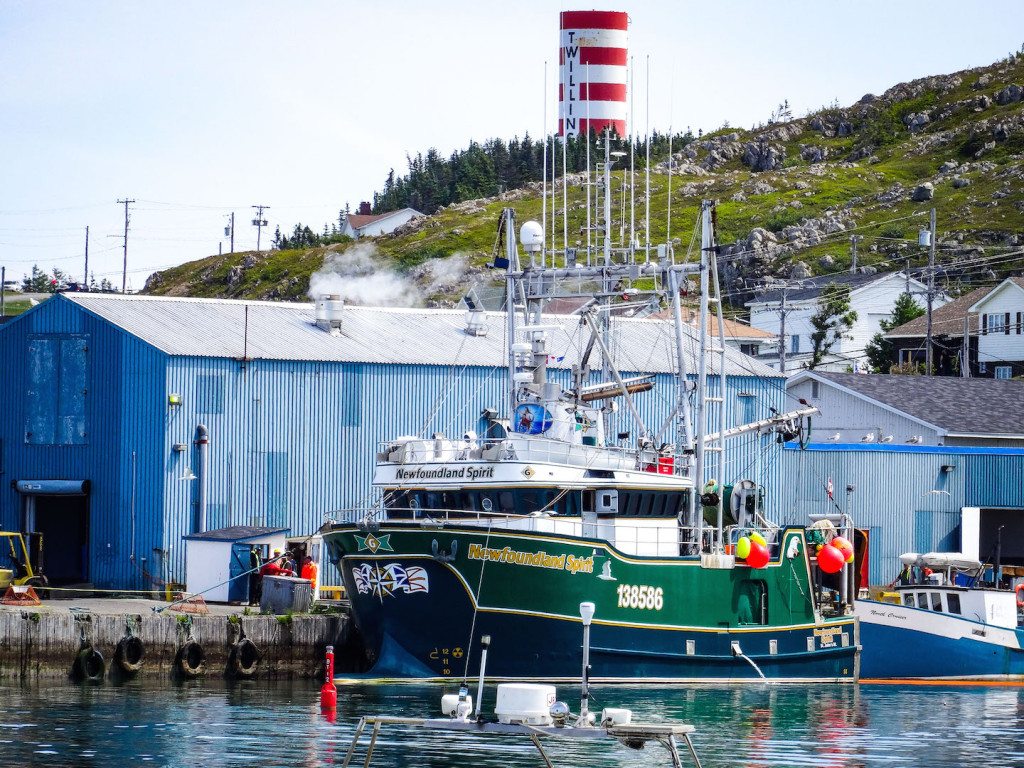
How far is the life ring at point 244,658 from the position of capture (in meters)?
31.7

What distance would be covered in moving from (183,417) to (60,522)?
5564 millimetres

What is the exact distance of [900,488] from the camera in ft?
154

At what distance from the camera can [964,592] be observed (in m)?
36.2

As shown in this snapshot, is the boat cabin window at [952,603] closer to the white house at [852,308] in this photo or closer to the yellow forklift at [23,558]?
the yellow forklift at [23,558]

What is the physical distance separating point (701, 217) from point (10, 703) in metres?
16.9

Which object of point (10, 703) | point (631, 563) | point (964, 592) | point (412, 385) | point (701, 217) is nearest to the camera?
point (10, 703)

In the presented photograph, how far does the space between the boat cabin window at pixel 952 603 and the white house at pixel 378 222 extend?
453 ft

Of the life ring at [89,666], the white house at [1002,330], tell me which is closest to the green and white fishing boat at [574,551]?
the life ring at [89,666]

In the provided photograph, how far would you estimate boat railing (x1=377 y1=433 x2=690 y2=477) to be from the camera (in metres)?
31.0

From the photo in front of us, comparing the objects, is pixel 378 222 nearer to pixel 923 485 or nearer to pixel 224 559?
pixel 923 485

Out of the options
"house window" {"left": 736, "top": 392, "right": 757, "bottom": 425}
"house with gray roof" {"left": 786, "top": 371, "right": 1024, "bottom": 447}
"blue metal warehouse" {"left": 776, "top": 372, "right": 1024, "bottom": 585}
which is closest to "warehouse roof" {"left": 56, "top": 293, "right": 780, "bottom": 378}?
"house window" {"left": 736, "top": 392, "right": 757, "bottom": 425}

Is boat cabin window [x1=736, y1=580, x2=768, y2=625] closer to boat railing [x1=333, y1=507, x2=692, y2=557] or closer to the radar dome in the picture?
boat railing [x1=333, y1=507, x2=692, y2=557]

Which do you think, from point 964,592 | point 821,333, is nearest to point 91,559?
point 964,592

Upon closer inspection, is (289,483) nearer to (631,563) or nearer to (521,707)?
(631,563)
